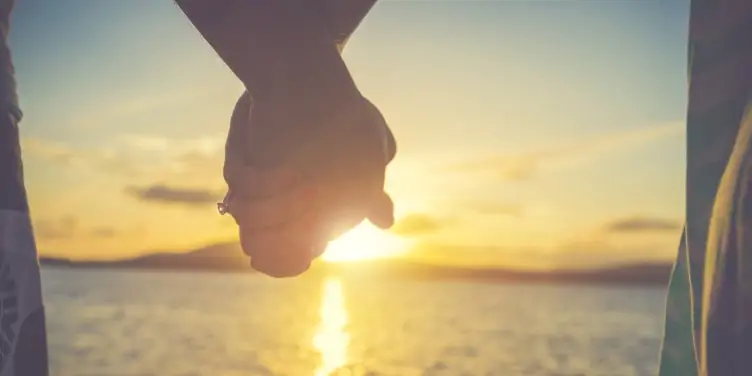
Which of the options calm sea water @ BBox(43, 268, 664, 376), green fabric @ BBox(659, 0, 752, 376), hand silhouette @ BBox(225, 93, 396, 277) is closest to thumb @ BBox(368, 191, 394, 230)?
hand silhouette @ BBox(225, 93, 396, 277)

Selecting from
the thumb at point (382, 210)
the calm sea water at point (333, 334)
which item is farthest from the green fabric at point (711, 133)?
the calm sea water at point (333, 334)

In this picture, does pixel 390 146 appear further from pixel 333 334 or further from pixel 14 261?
pixel 333 334

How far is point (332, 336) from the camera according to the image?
14680 millimetres

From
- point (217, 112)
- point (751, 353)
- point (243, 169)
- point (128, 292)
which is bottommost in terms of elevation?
point (751, 353)

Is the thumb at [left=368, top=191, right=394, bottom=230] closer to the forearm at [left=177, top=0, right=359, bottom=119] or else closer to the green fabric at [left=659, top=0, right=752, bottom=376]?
the forearm at [left=177, top=0, right=359, bottom=119]

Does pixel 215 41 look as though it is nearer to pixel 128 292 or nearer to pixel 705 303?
pixel 705 303

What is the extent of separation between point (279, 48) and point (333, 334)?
588 inches

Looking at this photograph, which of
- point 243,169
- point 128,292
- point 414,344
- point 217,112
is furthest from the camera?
point 128,292

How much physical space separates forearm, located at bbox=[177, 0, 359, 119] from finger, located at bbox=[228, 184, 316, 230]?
47 millimetres

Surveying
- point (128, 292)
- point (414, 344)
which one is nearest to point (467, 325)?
point (414, 344)

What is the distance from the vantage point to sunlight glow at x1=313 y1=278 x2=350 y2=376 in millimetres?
10695

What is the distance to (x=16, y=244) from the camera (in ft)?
1.86

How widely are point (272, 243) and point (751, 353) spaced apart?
0.84 feet

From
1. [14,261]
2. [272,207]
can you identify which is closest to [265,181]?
[272,207]
